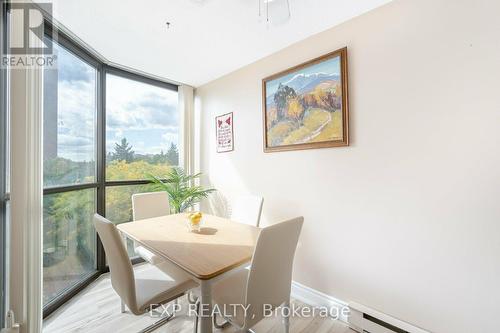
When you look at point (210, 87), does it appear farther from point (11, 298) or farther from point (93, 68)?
point (11, 298)

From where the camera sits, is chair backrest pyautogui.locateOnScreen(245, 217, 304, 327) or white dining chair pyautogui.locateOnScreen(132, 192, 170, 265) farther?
white dining chair pyautogui.locateOnScreen(132, 192, 170, 265)

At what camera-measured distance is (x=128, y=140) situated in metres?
2.79

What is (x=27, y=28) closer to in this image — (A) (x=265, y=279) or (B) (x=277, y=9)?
(B) (x=277, y=9)

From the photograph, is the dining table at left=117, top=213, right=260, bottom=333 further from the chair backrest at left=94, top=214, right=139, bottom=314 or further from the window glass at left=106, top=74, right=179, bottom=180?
the window glass at left=106, top=74, right=179, bottom=180

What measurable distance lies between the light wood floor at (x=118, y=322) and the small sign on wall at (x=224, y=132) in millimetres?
1819

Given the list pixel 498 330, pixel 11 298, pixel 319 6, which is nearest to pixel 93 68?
pixel 11 298

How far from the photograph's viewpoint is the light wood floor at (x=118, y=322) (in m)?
1.67

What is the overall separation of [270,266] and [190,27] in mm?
1988

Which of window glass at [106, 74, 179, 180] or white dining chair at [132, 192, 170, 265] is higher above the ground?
window glass at [106, 74, 179, 180]

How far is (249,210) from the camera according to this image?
216 centimetres

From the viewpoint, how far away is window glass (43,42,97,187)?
1.88 metres

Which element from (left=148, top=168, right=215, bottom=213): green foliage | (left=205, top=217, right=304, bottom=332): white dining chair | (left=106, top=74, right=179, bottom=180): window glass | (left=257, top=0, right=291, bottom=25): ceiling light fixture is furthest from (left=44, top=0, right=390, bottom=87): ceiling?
(left=205, top=217, right=304, bottom=332): white dining chair

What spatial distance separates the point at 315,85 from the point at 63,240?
2777 mm

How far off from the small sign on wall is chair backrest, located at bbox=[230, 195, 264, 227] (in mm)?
839
